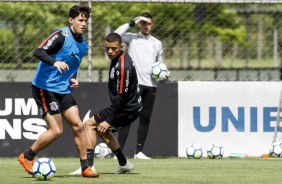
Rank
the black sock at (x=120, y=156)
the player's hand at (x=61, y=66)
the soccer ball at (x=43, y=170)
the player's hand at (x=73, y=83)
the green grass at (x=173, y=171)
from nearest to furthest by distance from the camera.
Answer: the player's hand at (x=61, y=66) → the soccer ball at (x=43, y=170) → the green grass at (x=173, y=171) → the player's hand at (x=73, y=83) → the black sock at (x=120, y=156)

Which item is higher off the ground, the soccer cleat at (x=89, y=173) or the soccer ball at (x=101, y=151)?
the soccer ball at (x=101, y=151)

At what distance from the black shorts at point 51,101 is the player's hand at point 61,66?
715mm

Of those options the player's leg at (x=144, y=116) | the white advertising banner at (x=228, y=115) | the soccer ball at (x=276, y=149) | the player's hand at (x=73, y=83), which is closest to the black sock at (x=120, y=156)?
the player's hand at (x=73, y=83)

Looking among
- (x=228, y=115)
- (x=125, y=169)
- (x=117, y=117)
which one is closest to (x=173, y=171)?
(x=125, y=169)

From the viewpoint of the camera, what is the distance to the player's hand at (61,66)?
34.3 ft

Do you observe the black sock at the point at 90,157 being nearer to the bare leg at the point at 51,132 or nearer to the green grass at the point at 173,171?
the green grass at the point at 173,171

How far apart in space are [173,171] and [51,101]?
210cm

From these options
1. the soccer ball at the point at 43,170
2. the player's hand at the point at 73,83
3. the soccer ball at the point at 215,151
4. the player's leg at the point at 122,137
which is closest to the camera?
the soccer ball at the point at 43,170

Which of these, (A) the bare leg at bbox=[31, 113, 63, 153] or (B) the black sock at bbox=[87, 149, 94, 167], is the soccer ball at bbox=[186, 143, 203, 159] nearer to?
(B) the black sock at bbox=[87, 149, 94, 167]

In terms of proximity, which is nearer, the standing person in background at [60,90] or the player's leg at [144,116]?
the standing person in background at [60,90]

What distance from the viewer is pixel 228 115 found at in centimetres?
1590

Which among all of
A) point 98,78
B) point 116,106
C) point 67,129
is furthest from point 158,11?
point 116,106

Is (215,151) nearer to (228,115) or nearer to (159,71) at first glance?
(228,115)

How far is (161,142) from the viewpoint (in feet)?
51.5
